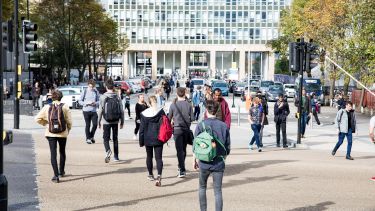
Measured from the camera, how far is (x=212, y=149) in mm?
8211

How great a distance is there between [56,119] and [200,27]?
338ft

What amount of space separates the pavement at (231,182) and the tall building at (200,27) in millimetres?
95047

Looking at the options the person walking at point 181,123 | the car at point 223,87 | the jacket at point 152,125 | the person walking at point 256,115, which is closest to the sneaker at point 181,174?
the person walking at point 181,123

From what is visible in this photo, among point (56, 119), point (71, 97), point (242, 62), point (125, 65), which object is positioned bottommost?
point (71, 97)

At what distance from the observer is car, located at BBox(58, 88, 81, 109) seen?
121 feet

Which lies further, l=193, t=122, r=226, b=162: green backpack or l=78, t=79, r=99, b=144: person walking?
l=78, t=79, r=99, b=144: person walking

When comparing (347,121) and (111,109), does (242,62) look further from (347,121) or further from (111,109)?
(111,109)

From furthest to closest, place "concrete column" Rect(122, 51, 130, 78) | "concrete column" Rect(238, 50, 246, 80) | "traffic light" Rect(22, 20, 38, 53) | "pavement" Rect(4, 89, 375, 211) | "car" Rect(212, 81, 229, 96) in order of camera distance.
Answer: "concrete column" Rect(122, 51, 130, 78)
"concrete column" Rect(238, 50, 246, 80)
"car" Rect(212, 81, 229, 96)
"traffic light" Rect(22, 20, 38, 53)
"pavement" Rect(4, 89, 375, 211)

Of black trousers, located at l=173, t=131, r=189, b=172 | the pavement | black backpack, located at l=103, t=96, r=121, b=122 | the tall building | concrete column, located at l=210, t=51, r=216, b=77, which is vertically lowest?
the pavement

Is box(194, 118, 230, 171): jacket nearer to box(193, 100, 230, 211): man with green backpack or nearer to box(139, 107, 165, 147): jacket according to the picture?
box(193, 100, 230, 211): man with green backpack

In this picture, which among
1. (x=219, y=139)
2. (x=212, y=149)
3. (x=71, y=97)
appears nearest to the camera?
(x=212, y=149)

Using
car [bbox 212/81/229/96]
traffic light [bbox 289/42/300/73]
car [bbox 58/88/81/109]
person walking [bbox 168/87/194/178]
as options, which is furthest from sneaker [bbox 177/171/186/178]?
car [bbox 212/81/229/96]

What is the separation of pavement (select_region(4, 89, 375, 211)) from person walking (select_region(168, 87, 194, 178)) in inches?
15.3

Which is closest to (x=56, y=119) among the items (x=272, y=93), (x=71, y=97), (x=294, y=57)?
(x=294, y=57)
